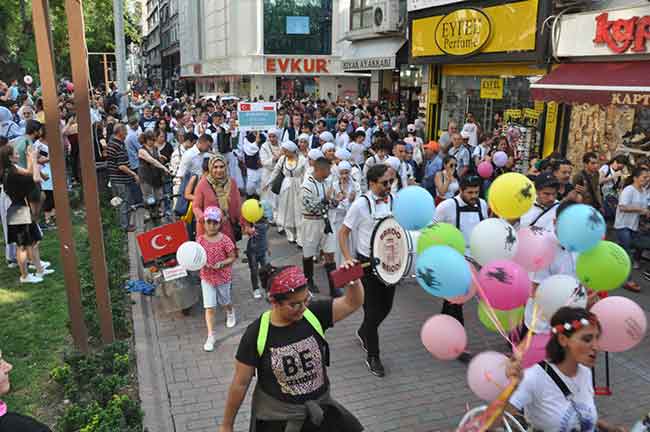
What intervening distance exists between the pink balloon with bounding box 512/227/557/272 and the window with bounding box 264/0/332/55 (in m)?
39.2

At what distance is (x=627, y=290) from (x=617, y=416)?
3.62 meters

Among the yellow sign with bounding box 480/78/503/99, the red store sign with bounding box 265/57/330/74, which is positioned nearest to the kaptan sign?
the yellow sign with bounding box 480/78/503/99

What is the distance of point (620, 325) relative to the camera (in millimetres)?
3402

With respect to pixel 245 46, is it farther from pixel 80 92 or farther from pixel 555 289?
pixel 555 289

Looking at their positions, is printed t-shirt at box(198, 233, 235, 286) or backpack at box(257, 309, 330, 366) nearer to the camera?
backpack at box(257, 309, 330, 366)

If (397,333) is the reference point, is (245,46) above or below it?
above

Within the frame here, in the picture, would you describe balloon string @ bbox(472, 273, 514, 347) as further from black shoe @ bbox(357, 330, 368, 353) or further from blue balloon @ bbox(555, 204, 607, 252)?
black shoe @ bbox(357, 330, 368, 353)

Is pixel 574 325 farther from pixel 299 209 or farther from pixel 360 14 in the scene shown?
pixel 360 14

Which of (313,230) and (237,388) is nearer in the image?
(237,388)

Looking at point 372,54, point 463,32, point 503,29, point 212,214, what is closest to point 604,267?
point 212,214

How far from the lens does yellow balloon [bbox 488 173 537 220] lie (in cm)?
439

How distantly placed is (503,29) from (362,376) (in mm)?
11499

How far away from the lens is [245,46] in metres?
41.1

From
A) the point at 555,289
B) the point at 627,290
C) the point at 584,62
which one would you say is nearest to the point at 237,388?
the point at 555,289
